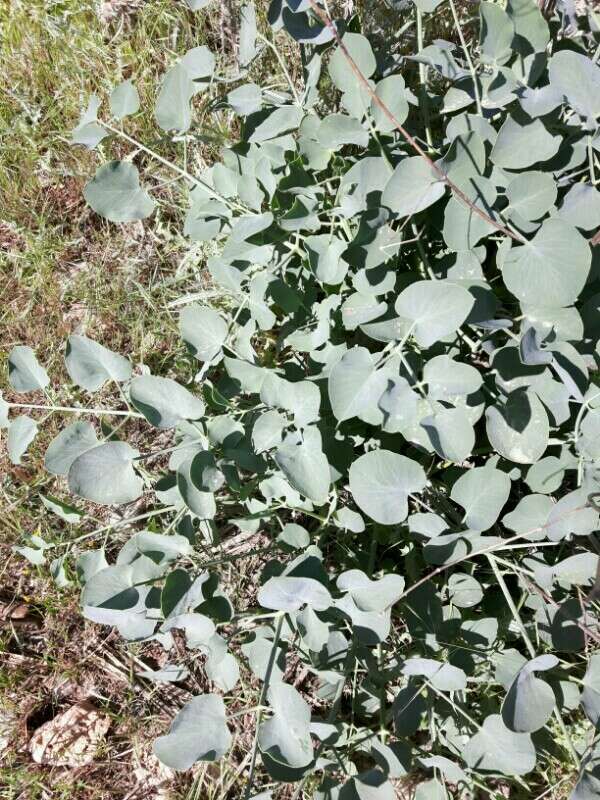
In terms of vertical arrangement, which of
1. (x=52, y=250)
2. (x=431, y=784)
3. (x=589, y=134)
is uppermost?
(x=589, y=134)

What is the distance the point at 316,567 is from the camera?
1182 mm

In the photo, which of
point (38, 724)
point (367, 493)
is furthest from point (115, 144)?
point (38, 724)

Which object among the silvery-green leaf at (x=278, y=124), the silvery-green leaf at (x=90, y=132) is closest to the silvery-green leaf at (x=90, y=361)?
the silvery-green leaf at (x=90, y=132)

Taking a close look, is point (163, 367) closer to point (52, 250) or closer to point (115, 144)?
point (52, 250)

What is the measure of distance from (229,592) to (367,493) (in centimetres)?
66

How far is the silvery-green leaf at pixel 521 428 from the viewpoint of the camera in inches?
45.3

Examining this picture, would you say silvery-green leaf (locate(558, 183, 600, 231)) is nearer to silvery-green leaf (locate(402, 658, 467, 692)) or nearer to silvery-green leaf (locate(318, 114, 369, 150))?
silvery-green leaf (locate(318, 114, 369, 150))

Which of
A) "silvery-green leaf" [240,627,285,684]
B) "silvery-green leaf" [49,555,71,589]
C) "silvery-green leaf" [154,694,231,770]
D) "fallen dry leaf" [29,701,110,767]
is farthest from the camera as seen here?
"fallen dry leaf" [29,701,110,767]

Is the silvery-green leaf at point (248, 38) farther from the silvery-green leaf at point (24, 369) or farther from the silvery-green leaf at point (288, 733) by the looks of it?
the silvery-green leaf at point (288, 733)

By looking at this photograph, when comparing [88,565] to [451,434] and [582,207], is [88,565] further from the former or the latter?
[582,207]

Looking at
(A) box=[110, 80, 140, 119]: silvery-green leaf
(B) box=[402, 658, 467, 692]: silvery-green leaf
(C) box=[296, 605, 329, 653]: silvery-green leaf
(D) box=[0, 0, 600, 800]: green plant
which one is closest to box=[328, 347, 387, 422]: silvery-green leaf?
(D) box=[0, 0, 600, 800]: green plant

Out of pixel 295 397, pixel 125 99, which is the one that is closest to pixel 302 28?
pixel 125 99

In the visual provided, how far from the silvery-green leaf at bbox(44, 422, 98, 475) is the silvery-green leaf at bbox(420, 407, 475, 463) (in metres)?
0.54

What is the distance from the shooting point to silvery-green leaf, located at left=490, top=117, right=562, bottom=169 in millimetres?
1145
